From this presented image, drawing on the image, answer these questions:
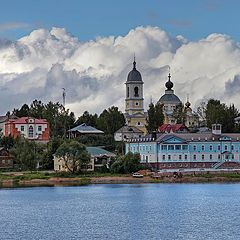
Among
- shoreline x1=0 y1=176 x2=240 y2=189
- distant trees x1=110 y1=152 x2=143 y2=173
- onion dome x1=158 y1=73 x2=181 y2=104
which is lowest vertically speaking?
shoreline x1=0 y1=176 x2=240 y2=189

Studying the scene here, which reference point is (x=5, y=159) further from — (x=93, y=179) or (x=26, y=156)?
(x=93, y=179)

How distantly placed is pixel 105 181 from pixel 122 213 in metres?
32.3

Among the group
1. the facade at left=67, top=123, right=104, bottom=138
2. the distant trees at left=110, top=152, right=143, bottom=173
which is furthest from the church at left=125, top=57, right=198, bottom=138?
the distant trees at left=110, top=152, right=143, bottom=173

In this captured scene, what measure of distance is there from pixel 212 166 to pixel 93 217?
4601 centimetres

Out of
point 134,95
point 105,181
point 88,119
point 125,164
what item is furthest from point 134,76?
point 105,181

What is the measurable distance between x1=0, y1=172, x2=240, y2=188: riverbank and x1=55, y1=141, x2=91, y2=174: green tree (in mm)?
1953

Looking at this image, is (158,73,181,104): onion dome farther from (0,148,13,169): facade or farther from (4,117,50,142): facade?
(0,148,13,169): facade

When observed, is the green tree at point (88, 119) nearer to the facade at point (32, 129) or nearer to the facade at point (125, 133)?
the facade at point (125, 133)

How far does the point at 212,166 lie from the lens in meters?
91.6

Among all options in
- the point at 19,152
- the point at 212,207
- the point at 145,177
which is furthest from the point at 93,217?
the point at 19,152

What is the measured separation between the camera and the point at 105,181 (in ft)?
268

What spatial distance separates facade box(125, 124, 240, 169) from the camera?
91188 millimetres

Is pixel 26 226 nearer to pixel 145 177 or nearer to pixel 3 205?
pixel 3 205

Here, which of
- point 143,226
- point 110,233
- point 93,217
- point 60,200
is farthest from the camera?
point 60,200
